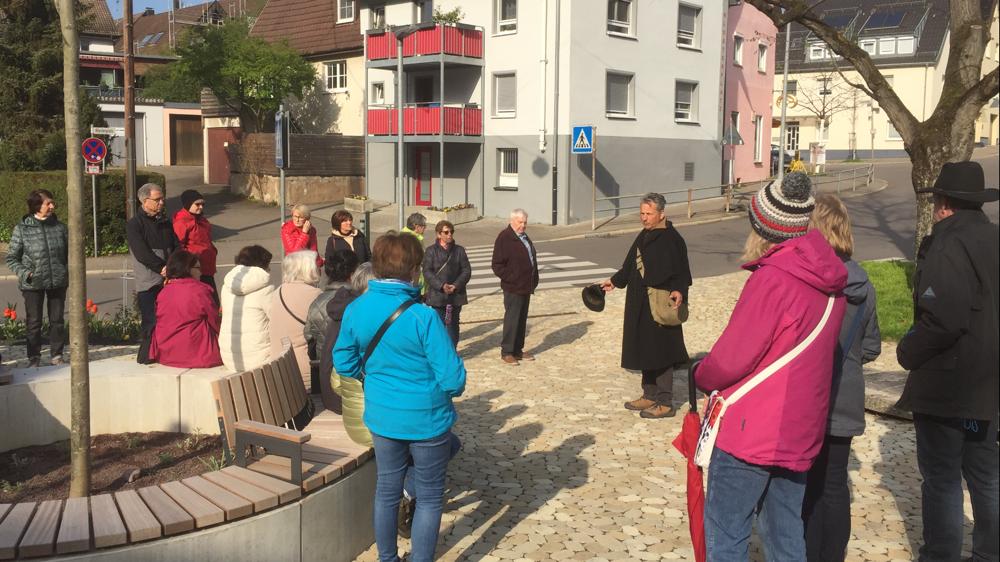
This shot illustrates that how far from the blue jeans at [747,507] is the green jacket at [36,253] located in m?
8.15

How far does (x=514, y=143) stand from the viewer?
104ft

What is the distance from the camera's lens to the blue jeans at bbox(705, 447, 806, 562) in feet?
12.6

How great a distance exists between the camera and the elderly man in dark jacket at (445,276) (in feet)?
34.2

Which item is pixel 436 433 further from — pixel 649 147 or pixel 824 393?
pixel 649 147

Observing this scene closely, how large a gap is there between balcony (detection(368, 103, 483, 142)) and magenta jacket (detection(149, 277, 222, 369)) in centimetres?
2426

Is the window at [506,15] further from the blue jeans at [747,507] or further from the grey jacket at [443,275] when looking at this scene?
the blue jeans at [747,507]

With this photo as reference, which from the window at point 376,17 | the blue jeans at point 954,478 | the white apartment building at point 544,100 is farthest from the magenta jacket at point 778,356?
the window at point 376,17

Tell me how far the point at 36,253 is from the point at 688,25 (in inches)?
1168

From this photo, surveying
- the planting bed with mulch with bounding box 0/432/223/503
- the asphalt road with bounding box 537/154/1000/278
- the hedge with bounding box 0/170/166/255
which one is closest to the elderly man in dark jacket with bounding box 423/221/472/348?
the planting bed with mulch with bounding box 0/432/223/503

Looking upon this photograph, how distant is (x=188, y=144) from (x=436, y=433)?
52420 mm

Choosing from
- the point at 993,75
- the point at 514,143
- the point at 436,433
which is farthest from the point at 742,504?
the point at 514,143

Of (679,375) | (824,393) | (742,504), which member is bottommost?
(679,375)

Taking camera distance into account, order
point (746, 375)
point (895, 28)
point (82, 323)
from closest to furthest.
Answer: point (746, 375) < point (82, 323) < point (895, 28)

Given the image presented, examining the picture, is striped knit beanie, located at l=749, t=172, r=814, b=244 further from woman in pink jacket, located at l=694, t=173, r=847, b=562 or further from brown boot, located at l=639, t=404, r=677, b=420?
brown boot, located at l=639, t=404, r=677, b=420
